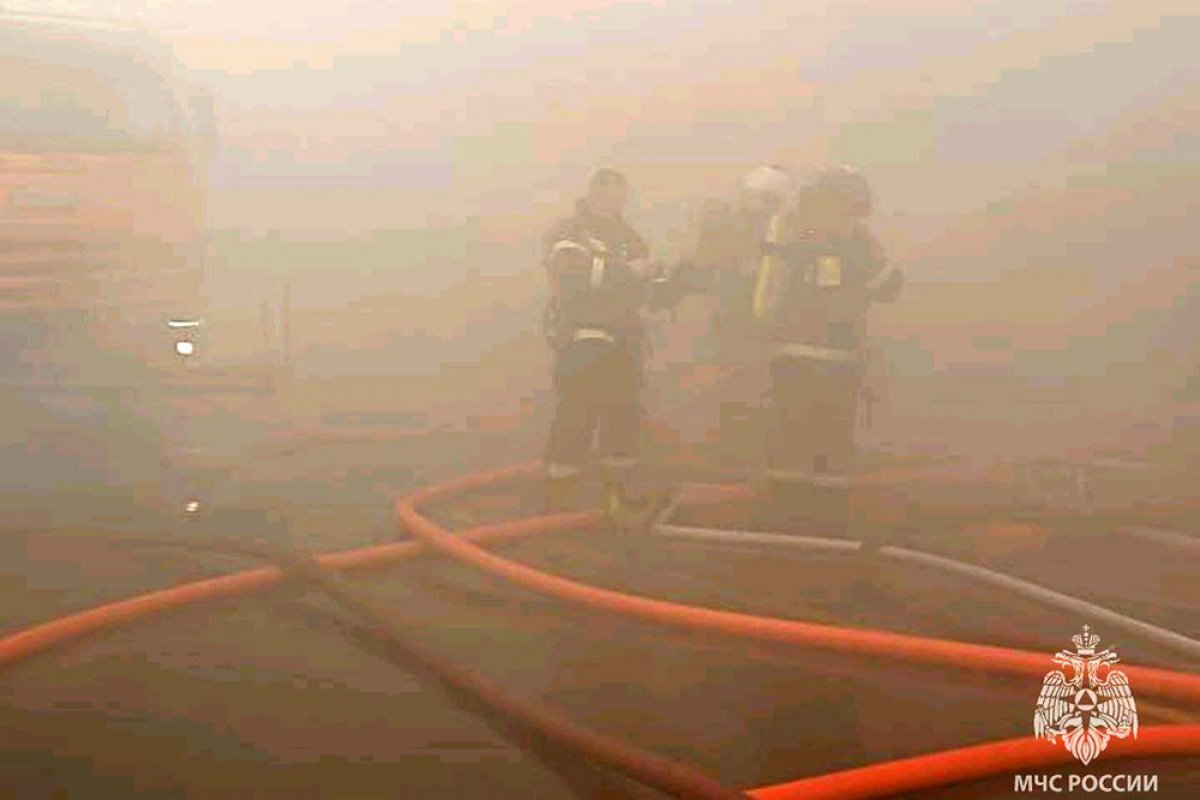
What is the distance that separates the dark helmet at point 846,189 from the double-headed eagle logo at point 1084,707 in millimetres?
1201

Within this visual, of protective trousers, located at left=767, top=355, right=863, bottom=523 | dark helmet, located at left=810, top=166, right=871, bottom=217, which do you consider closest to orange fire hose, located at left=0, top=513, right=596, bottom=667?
protective trousers, located at left=767, top=355, right=863, bottom=523

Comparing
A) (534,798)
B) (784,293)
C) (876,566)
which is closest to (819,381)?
(784,293)

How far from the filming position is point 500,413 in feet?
11.5

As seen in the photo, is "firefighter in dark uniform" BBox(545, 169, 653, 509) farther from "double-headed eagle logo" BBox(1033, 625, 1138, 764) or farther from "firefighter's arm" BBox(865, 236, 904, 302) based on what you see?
"double-headed eagle logo" BBox(1033, 625, 1138, 764)

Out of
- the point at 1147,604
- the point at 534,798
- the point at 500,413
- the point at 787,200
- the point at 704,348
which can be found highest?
the point at 787,200

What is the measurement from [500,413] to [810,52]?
1.63 m

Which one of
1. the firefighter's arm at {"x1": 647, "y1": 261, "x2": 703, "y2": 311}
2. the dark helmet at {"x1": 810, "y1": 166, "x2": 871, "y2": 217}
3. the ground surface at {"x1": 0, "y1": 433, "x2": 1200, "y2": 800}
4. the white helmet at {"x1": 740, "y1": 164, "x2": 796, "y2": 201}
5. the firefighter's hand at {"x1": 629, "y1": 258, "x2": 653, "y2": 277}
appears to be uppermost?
the white helmet at {"x1": 740, "y1": 164, "x2": 796, "y2": 201}

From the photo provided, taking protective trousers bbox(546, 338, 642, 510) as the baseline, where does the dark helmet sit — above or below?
above

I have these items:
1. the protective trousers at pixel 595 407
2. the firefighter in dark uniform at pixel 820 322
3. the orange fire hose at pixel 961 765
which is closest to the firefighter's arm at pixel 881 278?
the firefighter in dark uniform at pixel 820 322

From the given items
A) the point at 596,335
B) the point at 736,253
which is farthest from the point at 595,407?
the point at 736,253

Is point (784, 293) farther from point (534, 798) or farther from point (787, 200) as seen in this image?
point (534, 798)

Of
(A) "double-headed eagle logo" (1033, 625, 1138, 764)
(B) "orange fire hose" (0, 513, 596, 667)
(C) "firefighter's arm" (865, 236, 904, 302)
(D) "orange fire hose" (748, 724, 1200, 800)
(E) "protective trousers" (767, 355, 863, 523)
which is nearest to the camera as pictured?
(D) "orange fire hose" (748, 724, 1200, 800)

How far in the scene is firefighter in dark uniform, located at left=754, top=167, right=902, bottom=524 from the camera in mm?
2475

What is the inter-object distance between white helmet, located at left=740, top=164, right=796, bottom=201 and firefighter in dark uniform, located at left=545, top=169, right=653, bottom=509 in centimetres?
44
